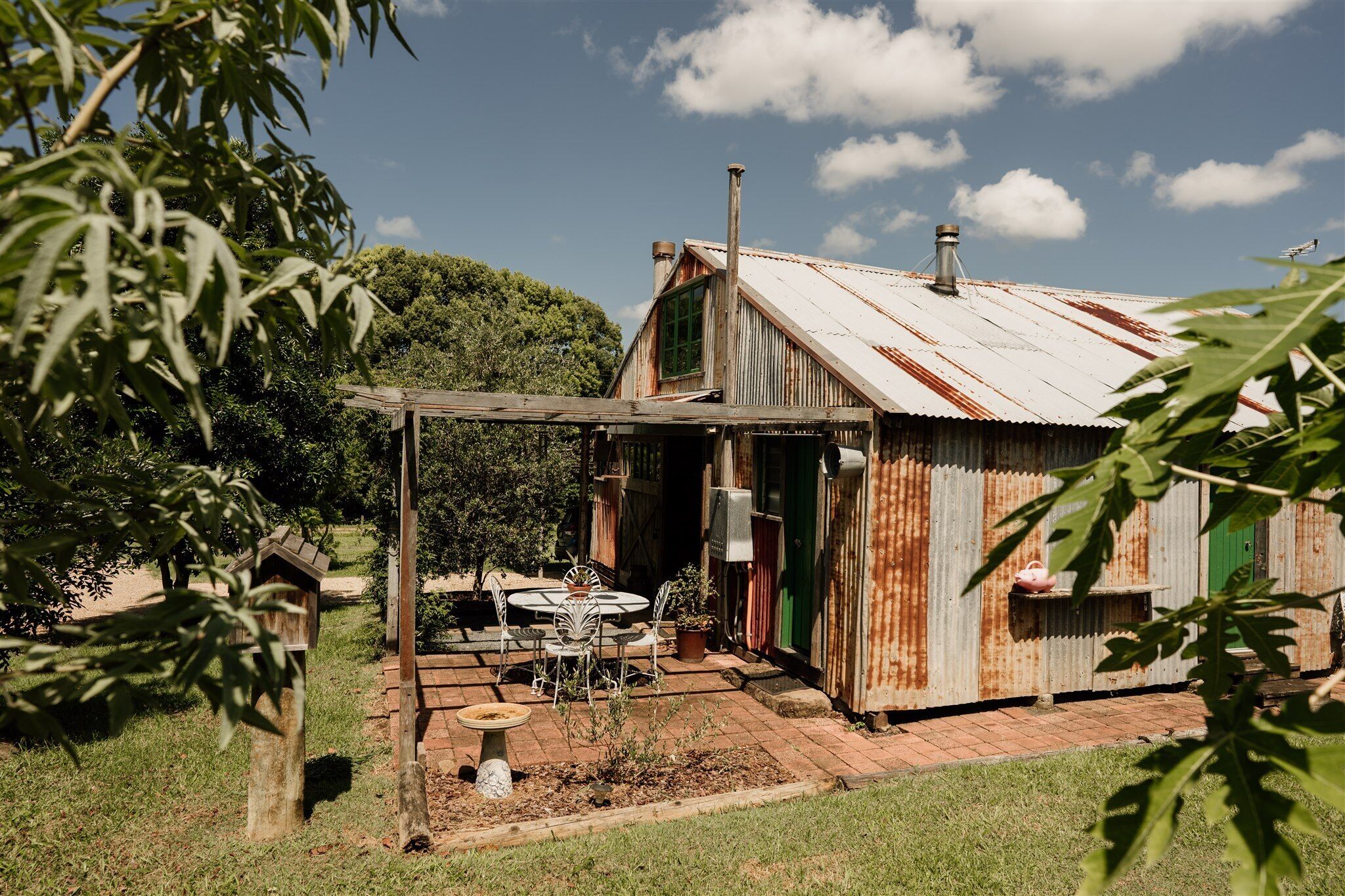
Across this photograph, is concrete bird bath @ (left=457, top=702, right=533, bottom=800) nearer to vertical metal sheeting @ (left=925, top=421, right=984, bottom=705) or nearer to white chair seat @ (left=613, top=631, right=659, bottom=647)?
white chair seat @ (left=613, top=631, right=659, bottom=647)

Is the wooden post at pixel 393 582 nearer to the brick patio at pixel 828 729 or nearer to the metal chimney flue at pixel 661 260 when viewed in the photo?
the brick patio at pixel 828 729

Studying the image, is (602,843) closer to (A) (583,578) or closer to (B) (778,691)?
(B) (778,691)

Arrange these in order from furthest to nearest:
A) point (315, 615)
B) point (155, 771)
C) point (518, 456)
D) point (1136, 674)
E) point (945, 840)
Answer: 1. point (518, 456)
2. point (1136, 674)
3. point (155, 771)
4. point (315, 615)
5. point (945, 840)

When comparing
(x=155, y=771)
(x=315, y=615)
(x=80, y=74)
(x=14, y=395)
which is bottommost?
(x=155, y=771)

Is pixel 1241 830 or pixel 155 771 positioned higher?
pixel 1241 830

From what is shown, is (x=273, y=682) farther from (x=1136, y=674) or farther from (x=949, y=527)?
(x=1136, y=674)

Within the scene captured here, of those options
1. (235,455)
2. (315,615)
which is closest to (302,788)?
(315,615)

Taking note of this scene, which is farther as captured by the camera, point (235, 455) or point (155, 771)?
point (235, 455)

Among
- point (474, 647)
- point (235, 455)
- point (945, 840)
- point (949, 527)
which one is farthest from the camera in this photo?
point (235, 455)

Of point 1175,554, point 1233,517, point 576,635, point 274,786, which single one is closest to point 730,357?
Result: point 576,635

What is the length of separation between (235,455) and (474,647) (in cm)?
414

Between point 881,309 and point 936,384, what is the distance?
2.65 m

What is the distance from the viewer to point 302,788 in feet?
17.6

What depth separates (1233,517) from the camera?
1.59 meters
